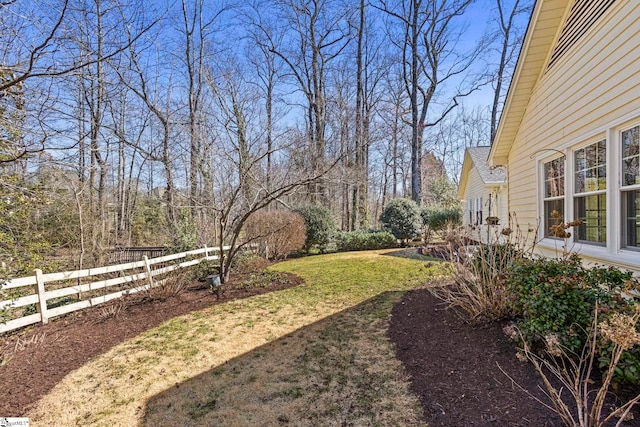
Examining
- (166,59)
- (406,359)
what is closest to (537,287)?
(406,359)

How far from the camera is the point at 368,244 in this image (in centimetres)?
1438

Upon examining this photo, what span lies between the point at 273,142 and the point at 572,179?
6.83 m

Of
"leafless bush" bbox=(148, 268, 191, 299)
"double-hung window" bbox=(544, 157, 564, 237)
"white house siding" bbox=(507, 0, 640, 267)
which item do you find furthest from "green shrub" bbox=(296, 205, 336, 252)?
"double-hung window" bbox=(544, 157, 564, 237)

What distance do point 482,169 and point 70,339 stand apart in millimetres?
13893

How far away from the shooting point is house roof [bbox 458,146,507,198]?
12.2 metres

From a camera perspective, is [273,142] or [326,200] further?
[326,200]

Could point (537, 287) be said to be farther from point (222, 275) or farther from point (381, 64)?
point (381, 64)

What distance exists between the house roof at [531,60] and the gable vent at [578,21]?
6.7 inches

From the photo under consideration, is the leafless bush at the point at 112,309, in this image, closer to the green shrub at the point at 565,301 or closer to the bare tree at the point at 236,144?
the bare tree at the point at 236,144

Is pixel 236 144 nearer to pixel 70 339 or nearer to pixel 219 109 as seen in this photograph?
pixel 219 109

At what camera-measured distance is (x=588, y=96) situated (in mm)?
4074

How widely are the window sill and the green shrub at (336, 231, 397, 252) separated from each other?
9.25 meters

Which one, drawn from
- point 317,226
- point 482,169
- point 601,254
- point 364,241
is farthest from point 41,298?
point 482,169

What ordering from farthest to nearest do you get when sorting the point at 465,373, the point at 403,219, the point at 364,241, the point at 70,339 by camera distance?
the point at 403,219 < the point at 364,241 < the point at 70,339 < the point at 465,373
